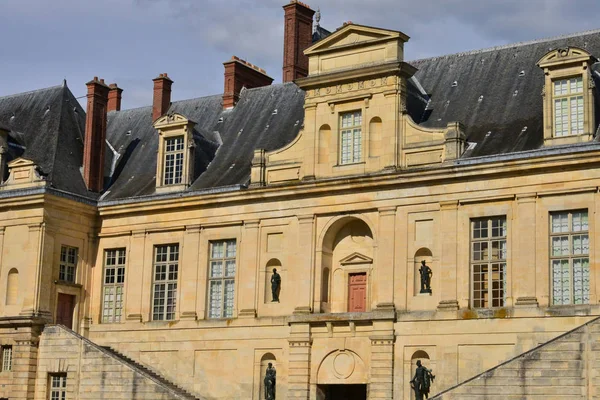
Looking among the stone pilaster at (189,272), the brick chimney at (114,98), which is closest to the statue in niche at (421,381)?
the stone pilaster at (189,272)

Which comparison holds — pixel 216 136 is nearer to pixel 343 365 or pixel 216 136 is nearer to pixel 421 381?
pixel 343 365

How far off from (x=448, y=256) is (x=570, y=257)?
3022 millimetres

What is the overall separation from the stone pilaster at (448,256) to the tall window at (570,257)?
2411 millimetres

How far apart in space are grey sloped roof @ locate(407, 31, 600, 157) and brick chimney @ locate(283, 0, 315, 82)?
458 cm

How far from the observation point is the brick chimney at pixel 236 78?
119ft

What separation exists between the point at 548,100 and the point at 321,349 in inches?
334

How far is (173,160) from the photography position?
3350 cm

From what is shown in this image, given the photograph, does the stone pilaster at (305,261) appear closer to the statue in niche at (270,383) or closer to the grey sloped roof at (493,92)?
the statue in niche at (270,383)

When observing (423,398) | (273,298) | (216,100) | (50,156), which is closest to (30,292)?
(50,156)

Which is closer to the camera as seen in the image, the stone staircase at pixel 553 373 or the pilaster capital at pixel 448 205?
the stone staircase at pixel 553 373

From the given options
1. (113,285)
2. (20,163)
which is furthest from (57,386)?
(20,163)

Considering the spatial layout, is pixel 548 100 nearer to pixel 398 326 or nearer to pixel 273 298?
pixel 398 326

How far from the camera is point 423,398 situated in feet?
88.8

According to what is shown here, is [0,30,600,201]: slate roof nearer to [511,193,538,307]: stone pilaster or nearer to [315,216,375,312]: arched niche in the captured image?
[511,193,538,307]: stone pilaster
